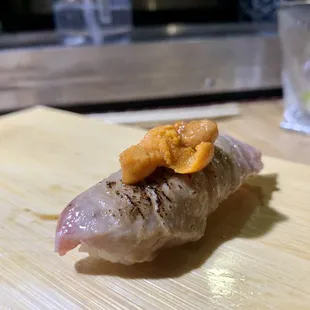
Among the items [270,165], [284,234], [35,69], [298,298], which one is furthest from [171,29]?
[298,298]

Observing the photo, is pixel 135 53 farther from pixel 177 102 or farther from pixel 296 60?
pixel 296 60

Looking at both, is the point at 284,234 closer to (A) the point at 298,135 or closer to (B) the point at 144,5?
(A) the point at 298,135

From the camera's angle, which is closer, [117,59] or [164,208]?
[164,208]

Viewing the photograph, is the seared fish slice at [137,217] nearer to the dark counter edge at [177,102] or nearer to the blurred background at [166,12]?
the dark counter edge at [177,102]

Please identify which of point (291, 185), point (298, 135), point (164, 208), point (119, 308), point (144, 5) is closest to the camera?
point (119, 308)

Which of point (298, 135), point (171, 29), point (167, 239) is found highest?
point (171, 29)

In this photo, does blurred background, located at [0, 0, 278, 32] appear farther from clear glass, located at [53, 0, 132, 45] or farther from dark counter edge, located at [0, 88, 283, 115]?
dark counter edge, located at [0, 88, 283, 115]

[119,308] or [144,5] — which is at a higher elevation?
[144,5]
